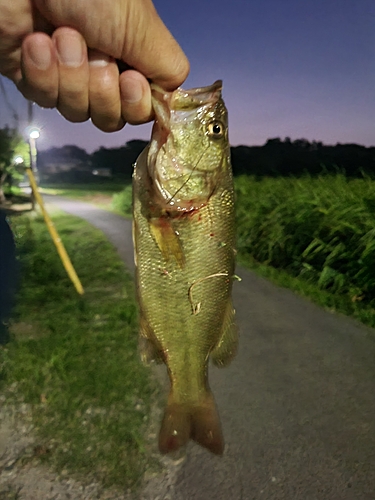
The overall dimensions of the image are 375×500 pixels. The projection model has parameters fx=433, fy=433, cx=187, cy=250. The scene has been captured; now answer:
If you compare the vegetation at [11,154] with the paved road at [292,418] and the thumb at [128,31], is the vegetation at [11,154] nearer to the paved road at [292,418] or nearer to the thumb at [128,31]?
the paved road at [292,418]

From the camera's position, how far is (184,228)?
1.54 metres

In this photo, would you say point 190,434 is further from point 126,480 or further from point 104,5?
point 104,5

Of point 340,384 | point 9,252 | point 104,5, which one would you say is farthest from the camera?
point 9,252

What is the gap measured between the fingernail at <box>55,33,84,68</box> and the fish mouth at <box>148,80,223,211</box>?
10.9 inches

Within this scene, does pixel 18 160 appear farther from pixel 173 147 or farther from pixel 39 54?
pixel 39 54

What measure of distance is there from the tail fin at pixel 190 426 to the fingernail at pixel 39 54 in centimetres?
132

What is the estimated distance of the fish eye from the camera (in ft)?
5.09

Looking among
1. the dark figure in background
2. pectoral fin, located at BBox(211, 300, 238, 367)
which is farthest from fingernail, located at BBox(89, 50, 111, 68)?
the dark figure in background

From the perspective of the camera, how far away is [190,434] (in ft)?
5.98

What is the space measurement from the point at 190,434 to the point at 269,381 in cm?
234

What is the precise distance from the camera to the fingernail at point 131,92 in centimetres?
133

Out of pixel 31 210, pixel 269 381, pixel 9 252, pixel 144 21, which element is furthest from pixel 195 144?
pixel 31 210

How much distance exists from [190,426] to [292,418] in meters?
1.92

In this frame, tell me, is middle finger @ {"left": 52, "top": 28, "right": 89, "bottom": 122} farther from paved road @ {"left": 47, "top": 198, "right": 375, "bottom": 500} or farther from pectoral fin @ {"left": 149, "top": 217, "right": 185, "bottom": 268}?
paved road @ {"left": 47, "top": 198, "right": 375, "bottom": 500}
